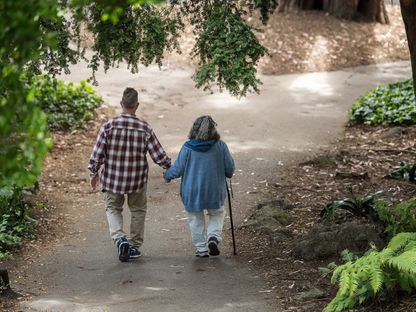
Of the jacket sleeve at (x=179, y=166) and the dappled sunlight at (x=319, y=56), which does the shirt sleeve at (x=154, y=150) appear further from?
the dappled sunlight at (x=319, y=56)

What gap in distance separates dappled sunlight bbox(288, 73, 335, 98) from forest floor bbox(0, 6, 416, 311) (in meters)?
0.55

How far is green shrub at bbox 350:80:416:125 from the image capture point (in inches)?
585

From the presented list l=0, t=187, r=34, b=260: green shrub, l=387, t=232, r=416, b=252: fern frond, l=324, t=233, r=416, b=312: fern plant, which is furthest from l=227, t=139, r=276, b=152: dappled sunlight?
l=324, t=233, r=416, b=312: fern plant

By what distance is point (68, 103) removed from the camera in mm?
16000

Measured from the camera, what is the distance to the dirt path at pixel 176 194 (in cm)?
772

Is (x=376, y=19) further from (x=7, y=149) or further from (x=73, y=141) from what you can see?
(x=7, y=149)

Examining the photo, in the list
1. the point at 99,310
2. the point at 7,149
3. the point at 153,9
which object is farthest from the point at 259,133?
Answer: the point at 7,149

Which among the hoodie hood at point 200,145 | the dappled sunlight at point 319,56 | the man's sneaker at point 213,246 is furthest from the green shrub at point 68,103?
the man's sneaker at point 213,246

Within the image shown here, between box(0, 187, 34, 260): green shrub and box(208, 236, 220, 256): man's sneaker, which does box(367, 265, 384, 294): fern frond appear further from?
box(0, 187, 34, 260): green shrub

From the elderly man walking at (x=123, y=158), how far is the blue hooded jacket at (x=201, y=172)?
0.24m

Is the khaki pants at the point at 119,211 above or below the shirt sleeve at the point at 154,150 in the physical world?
below

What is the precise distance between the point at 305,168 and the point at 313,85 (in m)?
6.49

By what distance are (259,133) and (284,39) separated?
681 cm

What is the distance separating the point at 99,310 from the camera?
7.29 metres
